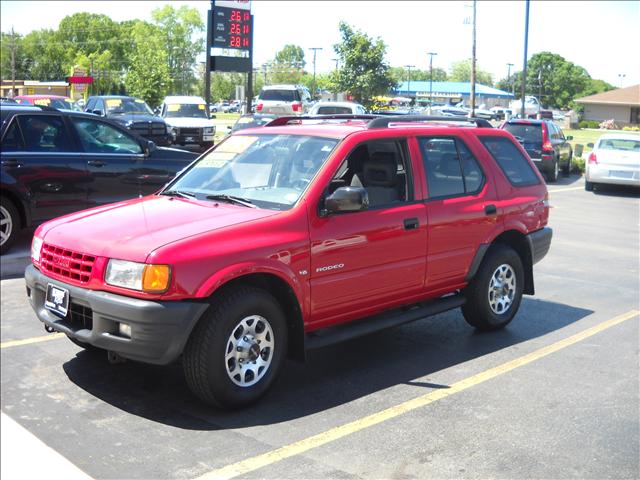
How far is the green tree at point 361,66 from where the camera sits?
20.5 metres

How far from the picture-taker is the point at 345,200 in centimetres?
511

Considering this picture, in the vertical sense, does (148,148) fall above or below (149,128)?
below

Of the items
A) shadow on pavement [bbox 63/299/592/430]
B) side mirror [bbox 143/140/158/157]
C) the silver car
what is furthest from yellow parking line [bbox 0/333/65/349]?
the silver car

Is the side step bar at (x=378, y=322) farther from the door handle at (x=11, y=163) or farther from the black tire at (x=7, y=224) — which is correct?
the door handle at (x=11, y=163)

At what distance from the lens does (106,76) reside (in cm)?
3556

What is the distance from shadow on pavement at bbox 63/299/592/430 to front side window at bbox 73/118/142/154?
4553mm

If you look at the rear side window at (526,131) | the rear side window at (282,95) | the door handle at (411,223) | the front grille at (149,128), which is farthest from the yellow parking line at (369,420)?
the rear side window at (282,95)

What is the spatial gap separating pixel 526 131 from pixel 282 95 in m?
9.59

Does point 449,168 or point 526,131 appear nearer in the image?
point 449,168

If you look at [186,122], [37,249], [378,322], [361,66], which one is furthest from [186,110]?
[378,322]

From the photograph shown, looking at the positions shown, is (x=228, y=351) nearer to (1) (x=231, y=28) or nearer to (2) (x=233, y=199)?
(2) (x=233, y=199)

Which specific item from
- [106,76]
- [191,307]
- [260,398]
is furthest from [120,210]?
[106,76]

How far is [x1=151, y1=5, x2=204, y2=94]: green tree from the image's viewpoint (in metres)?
45.8

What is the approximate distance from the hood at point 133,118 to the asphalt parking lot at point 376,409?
16724 millimetres
